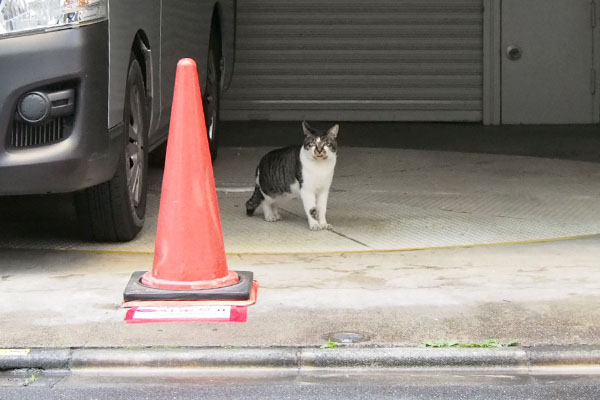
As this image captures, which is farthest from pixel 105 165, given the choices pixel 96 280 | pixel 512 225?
pixel 512 225

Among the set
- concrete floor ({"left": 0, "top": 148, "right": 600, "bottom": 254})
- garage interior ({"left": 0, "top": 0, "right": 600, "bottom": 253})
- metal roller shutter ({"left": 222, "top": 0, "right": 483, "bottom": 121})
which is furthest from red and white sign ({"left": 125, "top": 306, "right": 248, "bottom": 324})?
metal roller shutter ({"left": 222, "top": 0, "right": 483, "bottom": 121})

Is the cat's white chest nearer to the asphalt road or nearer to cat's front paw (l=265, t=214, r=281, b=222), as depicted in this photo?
cat's front paw (l=265, t=214, r=281, b=222)

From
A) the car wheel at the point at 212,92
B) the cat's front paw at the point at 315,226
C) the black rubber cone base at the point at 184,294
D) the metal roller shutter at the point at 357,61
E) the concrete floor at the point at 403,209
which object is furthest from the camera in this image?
the metal roller shutter at the point at 357,61

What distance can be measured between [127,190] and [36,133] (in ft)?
2.75

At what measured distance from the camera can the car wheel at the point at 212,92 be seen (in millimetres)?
9133

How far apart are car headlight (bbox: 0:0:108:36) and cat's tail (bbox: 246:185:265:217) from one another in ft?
7.35

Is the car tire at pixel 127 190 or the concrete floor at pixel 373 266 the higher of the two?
the car tire at pixel 127 190

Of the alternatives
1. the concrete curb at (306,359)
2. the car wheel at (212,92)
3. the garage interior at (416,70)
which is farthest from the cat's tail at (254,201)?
the garage interior at (416,70)

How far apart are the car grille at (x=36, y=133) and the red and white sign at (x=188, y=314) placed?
0.94 metres

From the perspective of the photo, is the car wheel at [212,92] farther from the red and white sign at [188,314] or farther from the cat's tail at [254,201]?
the red and white sign at [188,314]

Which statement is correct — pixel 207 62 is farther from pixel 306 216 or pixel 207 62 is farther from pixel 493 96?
pixel 493 96

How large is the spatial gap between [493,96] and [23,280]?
7692mm

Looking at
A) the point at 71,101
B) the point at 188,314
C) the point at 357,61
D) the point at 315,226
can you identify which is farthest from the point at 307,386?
the point at 357,61

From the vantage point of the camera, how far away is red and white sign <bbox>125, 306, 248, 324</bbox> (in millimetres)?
4875
